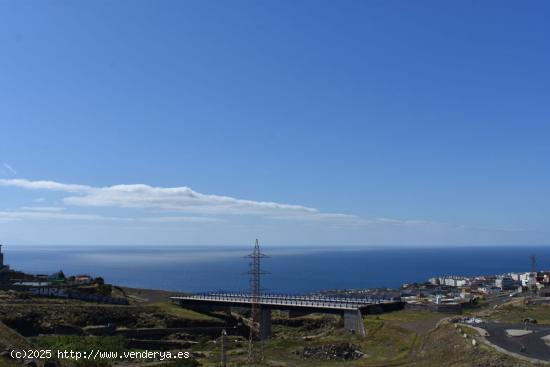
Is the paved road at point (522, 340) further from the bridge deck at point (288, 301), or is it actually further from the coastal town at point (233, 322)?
the bridge deck at point (288, 301)

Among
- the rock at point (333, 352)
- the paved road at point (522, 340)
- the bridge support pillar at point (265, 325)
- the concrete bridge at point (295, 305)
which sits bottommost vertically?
the bridge support pillar at point (265, 325)

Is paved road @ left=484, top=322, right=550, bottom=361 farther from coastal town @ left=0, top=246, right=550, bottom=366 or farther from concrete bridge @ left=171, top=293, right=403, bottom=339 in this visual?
concrete bridge @ left=171, top=293, right=403, bottom=339

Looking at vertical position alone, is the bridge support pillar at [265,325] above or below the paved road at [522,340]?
below

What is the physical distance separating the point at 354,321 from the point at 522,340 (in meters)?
26.9

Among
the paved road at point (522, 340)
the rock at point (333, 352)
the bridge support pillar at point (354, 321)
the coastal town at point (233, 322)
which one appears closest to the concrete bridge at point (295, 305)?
the bridge support pillar at point (354, 321)

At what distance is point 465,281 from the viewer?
152m

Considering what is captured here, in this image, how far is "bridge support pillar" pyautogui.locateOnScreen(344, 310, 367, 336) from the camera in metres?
67.1

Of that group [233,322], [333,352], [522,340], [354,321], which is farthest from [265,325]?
[522,340]

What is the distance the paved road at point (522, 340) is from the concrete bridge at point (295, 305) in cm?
1713

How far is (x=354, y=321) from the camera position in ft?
229

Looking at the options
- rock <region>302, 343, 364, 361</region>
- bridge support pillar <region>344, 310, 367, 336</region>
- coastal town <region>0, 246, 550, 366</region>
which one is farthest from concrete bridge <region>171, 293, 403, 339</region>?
rock <region>302, 343, 364, 361</region>

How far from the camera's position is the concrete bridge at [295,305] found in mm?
71000

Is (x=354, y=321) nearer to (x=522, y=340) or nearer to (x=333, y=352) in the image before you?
(x=333, y=352)

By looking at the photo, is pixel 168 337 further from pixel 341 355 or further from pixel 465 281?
pixel 465 281
